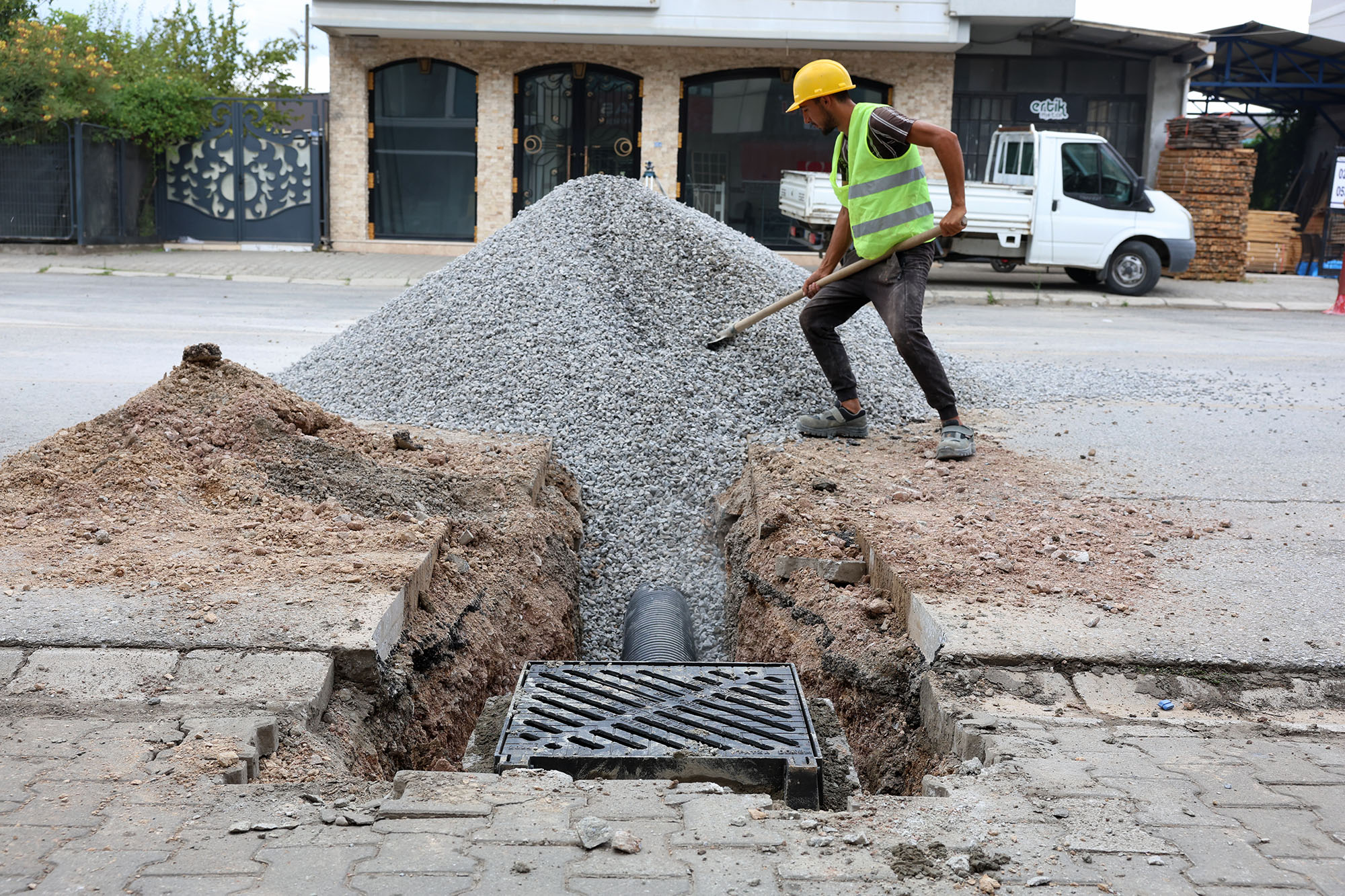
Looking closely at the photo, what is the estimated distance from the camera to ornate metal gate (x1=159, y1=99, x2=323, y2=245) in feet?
69.0

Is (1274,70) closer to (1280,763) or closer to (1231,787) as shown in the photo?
(1280,763)

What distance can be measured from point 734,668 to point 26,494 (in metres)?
2.86

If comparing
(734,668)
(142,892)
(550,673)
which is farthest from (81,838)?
(734,668)

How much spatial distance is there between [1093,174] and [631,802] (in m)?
16.2

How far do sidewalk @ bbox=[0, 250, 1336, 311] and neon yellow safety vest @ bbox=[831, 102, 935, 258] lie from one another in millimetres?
10808

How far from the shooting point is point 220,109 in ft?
68.6

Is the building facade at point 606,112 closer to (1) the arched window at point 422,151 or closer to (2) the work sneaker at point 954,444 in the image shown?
(1) the arched window at point 422,151

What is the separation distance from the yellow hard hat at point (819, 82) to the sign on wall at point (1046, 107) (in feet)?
56.2

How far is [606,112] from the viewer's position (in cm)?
2138

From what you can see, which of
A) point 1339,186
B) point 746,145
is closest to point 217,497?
point 746,145

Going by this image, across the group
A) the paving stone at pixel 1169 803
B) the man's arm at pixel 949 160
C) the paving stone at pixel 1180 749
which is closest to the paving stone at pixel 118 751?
the paving stone at pixel 1169 803

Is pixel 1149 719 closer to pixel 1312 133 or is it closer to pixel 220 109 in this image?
pixel 220 109

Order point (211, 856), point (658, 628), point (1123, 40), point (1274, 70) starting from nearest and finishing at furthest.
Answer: point (211, 856) → point (658, 628) → point (1123, 40) → point (1274, 70)

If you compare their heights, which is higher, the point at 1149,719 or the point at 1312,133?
the point at 1312,133
